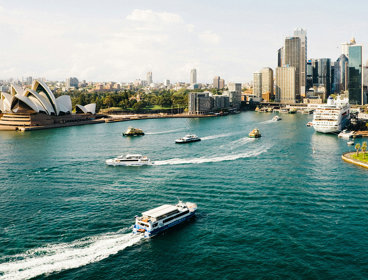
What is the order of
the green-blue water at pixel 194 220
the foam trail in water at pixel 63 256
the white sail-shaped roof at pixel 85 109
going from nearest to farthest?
the foam trail in water at pixel 63 256 → the green-blue water at pixel 194 220 → the white sail-shaped roof at pixel 85 109

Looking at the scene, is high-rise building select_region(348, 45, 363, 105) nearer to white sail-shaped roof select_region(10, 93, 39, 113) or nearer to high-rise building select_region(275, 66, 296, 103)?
high-rise building select_region(275, 66, 296, 103)

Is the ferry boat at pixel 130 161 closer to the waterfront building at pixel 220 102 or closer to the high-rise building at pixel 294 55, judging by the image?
the waterfront building at pixel 220 102

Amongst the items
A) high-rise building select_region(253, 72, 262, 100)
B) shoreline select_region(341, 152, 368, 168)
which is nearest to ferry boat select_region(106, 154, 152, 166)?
shoreline select_region(341, 152, 368, 168)

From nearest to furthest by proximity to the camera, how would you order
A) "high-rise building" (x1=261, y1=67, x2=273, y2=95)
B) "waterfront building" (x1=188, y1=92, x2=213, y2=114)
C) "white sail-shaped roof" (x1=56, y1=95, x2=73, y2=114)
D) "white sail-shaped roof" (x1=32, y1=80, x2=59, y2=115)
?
"white sail-shaped roof" (x1=32, y1=80, x2=59, y2=115)
"white sail-shaped roof" (x1=56, y1=95, x2=73, y2=114)
"waterfront building" (x1=188, y1=92, x2=213, y2=114)
"high-rise building" (x1=261, y1=67, x2=273, y2=95)

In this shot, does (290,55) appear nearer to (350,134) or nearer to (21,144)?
(350,134)

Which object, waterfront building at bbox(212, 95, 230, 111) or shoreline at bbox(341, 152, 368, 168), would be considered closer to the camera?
shoreline at bbox(341, 152, 368, 168)

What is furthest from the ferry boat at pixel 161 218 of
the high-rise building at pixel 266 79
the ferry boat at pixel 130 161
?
the high-rise building at pixel 266 79
